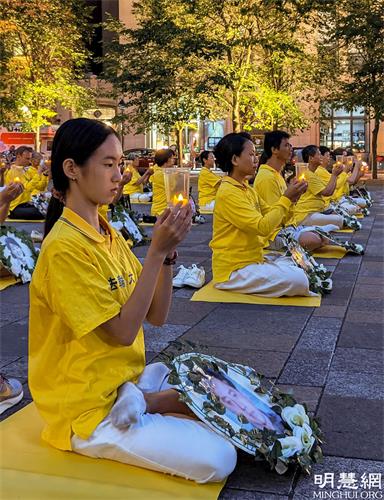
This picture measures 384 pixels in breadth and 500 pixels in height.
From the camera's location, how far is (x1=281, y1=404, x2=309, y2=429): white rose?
10.2 feet

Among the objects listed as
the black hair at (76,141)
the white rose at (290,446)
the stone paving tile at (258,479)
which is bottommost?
the stone paving tile at (258,479)

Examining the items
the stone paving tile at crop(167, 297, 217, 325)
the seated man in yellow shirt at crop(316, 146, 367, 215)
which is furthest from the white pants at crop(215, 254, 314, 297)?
the seated man in yellow shirt at crop(316, 146, 367, 215)

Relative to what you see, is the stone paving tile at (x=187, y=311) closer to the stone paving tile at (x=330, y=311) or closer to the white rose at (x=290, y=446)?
the stone paving tile at (x=330, y=311)

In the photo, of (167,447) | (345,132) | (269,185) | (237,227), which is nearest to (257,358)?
(237,227)

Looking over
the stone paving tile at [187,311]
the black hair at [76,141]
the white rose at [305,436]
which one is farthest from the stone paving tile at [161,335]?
the black hair at [76,141]

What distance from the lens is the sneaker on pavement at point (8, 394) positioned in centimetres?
379

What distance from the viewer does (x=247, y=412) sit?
3055 mm

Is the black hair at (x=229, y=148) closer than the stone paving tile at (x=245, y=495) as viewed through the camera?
No

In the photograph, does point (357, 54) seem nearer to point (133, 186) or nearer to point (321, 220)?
point (133, 186)

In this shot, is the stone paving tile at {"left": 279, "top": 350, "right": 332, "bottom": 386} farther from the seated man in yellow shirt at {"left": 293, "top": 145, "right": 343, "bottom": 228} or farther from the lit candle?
the seated man in yellow shirt at {"left": 293, "top": 145, "right": 343, "bottom": 228}

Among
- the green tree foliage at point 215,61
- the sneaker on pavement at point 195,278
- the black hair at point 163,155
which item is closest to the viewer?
the sneaker on pavement at point 195,278

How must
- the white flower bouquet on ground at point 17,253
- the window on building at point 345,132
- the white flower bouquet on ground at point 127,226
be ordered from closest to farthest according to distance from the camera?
the white flower bouquet on ground at point 17,253 < the white flower bouquet on ground at point 127,226 < the window on building at point 345,132

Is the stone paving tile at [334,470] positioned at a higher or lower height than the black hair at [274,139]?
lower

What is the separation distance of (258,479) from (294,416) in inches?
13.3
